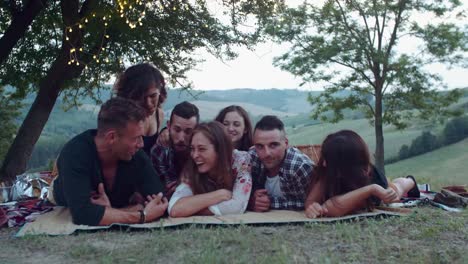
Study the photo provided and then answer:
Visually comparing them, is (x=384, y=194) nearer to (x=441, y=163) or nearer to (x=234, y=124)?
(x=234, y=124)

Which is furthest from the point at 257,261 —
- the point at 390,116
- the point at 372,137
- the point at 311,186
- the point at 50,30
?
the point at 372,137

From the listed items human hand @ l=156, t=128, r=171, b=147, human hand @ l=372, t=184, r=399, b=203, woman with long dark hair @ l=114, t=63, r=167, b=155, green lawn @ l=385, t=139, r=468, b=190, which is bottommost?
green lawn @ l=385, t=139, r=468, b=190

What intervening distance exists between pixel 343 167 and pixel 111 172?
1894 mm

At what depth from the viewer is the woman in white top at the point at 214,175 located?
444 cm

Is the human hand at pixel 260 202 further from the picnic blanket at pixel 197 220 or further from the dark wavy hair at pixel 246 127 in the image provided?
the dark wavy hair at pixel 246 127

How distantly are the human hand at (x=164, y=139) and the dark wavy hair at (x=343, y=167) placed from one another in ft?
4.67

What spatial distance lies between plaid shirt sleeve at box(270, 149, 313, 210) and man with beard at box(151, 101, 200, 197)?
0.87 m

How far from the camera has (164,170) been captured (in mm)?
5086

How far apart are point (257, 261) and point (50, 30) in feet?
31.7

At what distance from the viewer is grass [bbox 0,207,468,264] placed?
3043mm

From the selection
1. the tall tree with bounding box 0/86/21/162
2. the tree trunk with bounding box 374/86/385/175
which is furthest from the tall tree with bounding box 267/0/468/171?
the tall tree with bounding box 0/86/21/162

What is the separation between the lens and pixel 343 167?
4492mm

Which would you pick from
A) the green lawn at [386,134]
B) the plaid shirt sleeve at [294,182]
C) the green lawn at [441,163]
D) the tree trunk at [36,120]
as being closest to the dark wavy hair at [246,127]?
the plaid shirt sleeve at [294,182]

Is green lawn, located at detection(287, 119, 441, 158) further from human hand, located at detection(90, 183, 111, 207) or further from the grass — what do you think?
the grass
